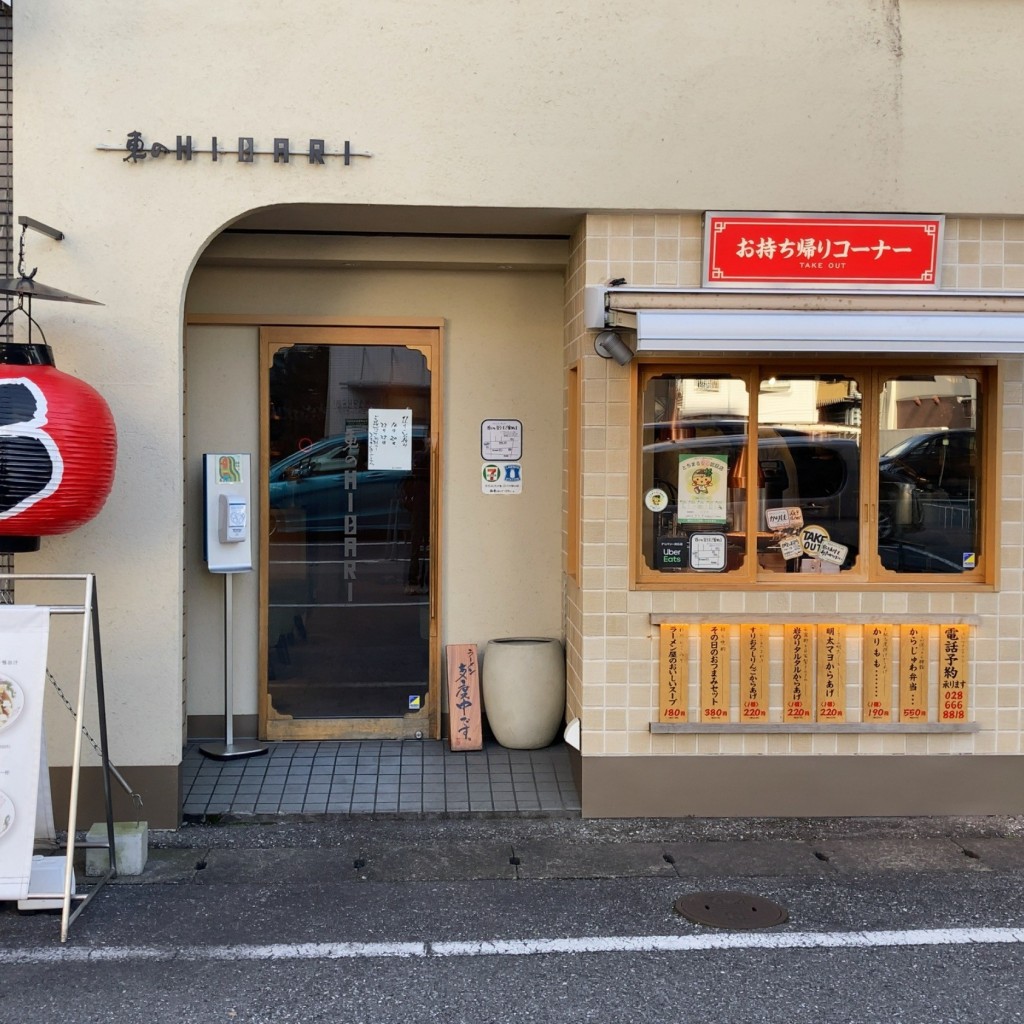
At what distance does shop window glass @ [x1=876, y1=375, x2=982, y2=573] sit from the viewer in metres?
6.94

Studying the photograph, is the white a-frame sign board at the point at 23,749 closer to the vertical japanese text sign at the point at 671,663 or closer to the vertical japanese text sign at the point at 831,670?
the vertical japanese text sign at the point at 671,663

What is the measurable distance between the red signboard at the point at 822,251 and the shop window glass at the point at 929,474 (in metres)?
0.68

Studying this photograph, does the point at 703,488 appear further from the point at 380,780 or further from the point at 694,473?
the point at 380,780

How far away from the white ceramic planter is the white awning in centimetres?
253

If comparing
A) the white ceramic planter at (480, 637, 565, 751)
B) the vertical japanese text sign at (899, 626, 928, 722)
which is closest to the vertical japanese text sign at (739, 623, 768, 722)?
the vertical japanese text sign at (899, 626, 928, 722)

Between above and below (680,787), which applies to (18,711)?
above

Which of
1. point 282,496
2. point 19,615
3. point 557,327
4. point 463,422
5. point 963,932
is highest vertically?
point 557,327

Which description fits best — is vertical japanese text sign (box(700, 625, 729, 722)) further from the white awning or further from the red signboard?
the red signboard

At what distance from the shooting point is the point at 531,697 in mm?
7750

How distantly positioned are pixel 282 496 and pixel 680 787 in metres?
3.35

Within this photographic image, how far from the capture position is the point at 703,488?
6953 millimetres

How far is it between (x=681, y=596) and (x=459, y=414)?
7.20 feet

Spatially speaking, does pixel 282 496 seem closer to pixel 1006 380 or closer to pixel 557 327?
pixel 557 327

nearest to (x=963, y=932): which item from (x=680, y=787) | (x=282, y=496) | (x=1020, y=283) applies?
(x=680, y=787)
